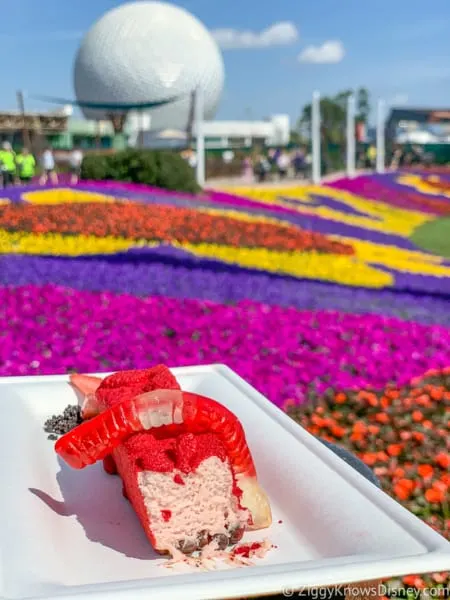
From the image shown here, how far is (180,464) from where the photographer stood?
2.21 metres

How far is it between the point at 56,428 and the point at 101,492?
46 centimetres

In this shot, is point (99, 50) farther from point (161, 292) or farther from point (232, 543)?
point (232, 543)

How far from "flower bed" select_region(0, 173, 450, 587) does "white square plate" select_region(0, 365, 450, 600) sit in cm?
162

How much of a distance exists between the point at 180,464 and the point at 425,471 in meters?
2.50

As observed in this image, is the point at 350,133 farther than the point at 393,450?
Yes

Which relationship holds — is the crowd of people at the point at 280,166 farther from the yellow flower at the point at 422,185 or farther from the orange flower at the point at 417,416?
the orange flower at the point at 417,416

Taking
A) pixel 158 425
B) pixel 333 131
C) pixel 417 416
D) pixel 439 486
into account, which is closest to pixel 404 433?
pixel 417 416

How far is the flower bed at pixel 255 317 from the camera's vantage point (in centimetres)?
498

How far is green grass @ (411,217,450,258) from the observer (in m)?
16.5

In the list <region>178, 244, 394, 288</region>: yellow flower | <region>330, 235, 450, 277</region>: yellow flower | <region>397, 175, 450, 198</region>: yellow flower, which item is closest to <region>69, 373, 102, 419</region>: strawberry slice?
<region>178, 244, 394, 288</region>: yellow flower

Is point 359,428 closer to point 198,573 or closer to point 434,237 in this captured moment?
point 198,573

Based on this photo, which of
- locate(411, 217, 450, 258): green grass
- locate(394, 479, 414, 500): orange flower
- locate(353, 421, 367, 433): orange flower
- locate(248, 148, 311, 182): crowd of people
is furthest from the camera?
locate(248, 148, 311, 182): crowd of people

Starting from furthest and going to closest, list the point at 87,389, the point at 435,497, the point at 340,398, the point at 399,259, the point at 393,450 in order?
1. the point at 399,259
2. the point at 340,398
3. the point at 393,450
4. the point at 435,497
5. the point at 87,389

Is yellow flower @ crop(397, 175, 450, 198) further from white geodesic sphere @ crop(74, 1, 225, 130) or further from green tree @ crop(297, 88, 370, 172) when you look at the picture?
white geodesic sphere @ crop(74, 1, 225, 130)
